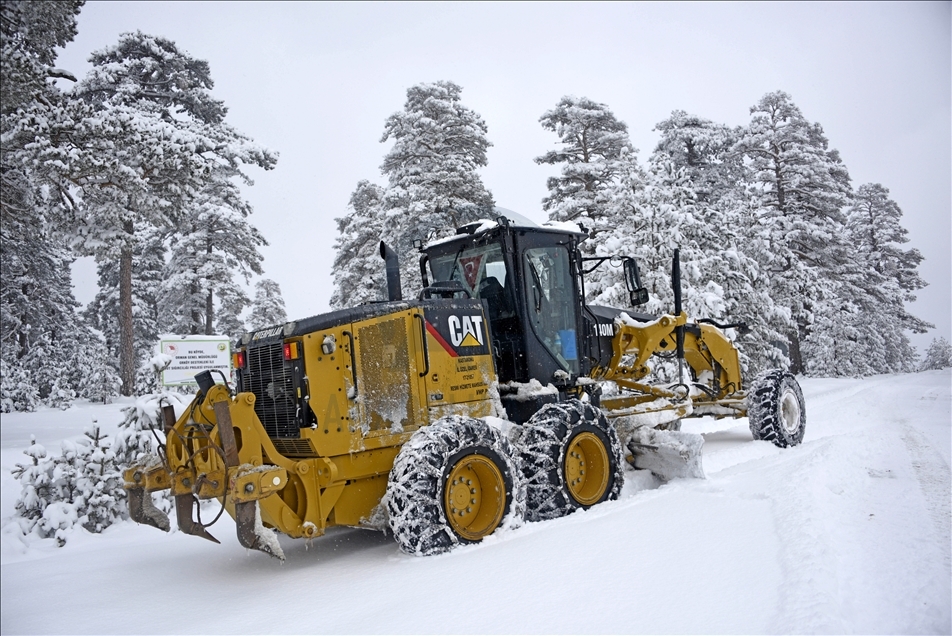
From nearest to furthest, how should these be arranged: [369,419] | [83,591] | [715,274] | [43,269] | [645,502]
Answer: [83,591]
[369,419]
[645,502]
[43,269]
[715,274]

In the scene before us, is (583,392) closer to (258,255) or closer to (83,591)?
(83,591)

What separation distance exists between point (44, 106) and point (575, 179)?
2267cm

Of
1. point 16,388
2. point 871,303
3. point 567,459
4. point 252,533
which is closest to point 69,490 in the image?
point 16,388

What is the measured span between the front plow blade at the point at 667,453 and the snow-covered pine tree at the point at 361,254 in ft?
57.4

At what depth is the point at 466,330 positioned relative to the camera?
621 cm

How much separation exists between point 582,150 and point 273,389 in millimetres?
21469

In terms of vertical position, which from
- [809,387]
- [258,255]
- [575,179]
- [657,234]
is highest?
[575,179]

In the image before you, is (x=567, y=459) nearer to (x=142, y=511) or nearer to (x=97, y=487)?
(x=142, y=511)

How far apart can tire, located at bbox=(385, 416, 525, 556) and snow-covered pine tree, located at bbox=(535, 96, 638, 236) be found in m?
18.8

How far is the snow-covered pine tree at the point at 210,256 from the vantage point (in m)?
22.4

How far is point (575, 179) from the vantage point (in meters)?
24.8

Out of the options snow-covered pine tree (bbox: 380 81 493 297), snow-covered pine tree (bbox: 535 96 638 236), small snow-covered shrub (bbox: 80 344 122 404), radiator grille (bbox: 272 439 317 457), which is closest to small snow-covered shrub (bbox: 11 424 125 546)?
radiator grille (bbox: 272 439 317 457)

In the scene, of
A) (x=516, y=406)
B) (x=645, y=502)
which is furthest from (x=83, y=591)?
(x=645, y=502)

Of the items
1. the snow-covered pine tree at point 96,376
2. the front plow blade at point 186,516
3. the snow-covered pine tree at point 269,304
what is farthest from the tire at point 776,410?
the snow-covered pine tree at point 269,304
